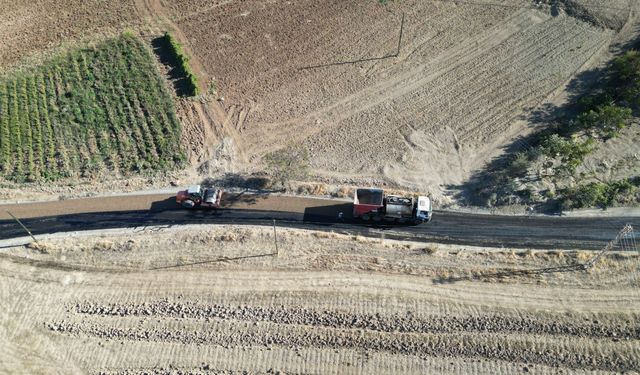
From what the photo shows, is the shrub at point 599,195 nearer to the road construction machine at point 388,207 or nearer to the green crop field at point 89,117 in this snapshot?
the road construction machine at point 388,207

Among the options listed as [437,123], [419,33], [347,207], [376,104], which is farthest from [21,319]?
[419,33]

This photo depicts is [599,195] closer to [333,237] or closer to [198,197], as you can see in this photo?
[333,237]

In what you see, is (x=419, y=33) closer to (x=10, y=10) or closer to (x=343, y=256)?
(x=343, y=256)

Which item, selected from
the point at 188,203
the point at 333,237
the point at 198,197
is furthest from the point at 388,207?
the point at 188,203

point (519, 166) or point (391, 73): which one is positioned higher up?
point (391, 73)

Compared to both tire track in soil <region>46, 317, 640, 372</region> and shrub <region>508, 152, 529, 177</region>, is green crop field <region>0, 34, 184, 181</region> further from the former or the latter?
shrub <region>508, 152, 529, 177</region>
